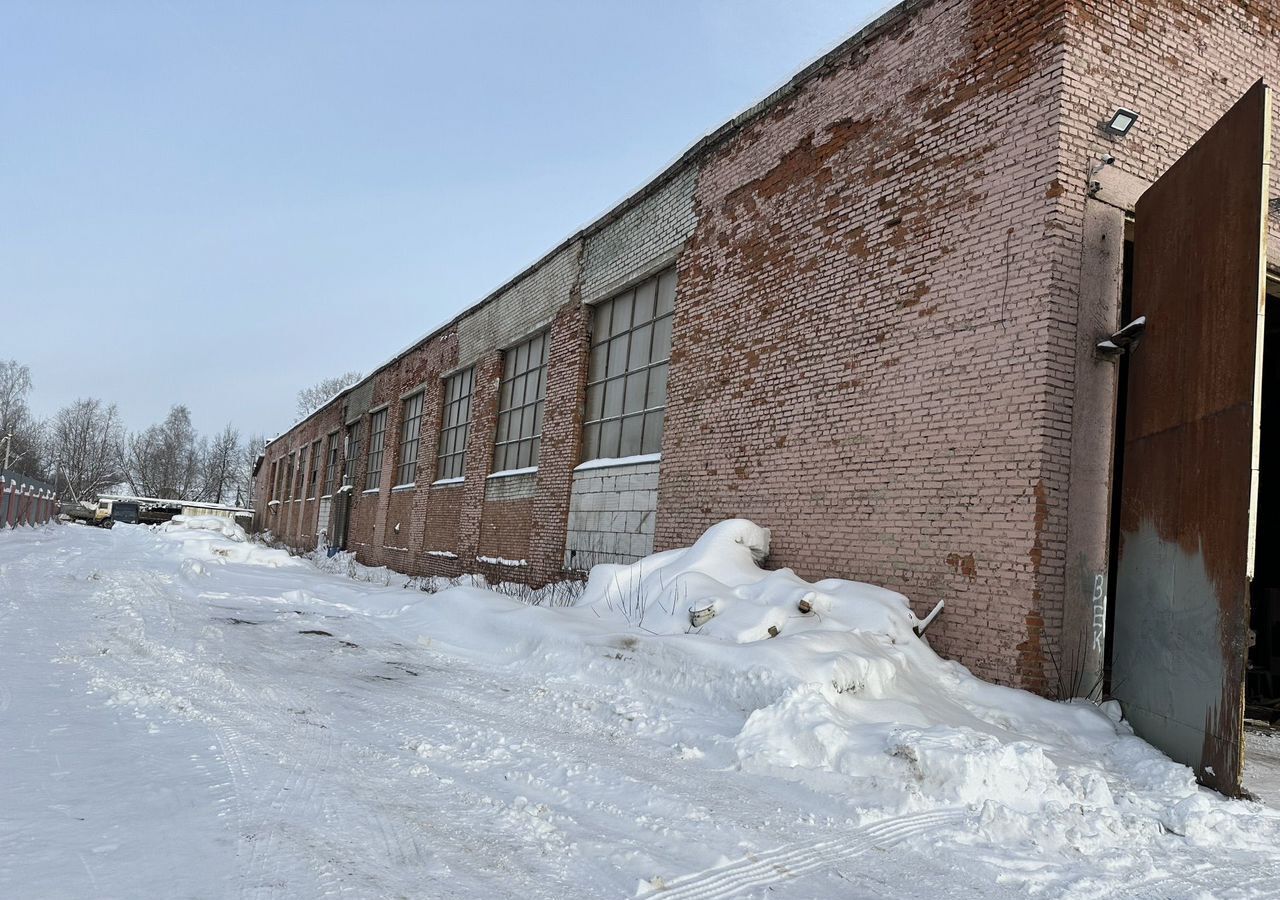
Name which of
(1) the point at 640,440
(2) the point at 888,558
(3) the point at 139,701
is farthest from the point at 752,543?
(3) the point at 139,701

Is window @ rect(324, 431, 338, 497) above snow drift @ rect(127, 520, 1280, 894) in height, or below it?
above

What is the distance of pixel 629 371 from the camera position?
11.8m

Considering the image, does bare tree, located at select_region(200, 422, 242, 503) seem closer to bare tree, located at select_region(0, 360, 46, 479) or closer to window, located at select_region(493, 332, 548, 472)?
bare tree, located at select_region(0, 360, 46, 479)

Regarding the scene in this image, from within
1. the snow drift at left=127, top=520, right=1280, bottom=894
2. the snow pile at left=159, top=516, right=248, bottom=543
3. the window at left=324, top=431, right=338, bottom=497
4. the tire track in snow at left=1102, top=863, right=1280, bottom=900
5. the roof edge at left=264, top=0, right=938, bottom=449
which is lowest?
the snow pile at left=159, top=516, right=248, bottom=543

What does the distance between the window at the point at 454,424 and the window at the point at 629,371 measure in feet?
17.8

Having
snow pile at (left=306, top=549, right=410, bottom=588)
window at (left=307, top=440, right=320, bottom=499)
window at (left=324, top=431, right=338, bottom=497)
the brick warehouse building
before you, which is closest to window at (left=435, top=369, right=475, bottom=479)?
snow pile at (left=306, top=549, right=410, bottom=588)

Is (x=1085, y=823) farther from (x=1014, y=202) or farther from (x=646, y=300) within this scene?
(x=646, y=300)

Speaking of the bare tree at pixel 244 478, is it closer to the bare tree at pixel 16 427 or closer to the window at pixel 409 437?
the bare tree at pixel 16 427

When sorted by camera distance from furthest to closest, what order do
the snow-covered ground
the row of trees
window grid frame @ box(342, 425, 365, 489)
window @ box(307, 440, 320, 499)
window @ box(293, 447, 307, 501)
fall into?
the row of trees, window @ box(293, 447, 307, 501), window @ box(307, 440, 320, 499), window grid frame @ box(342, 425, 365, 489), the snow-covered ground

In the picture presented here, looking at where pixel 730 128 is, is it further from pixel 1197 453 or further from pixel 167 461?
pixel 167 461

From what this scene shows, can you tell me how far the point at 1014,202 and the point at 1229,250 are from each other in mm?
1668

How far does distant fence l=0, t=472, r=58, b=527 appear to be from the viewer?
28.1 meters

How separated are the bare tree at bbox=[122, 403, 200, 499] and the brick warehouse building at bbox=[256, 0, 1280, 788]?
288ft

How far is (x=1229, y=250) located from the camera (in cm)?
512
